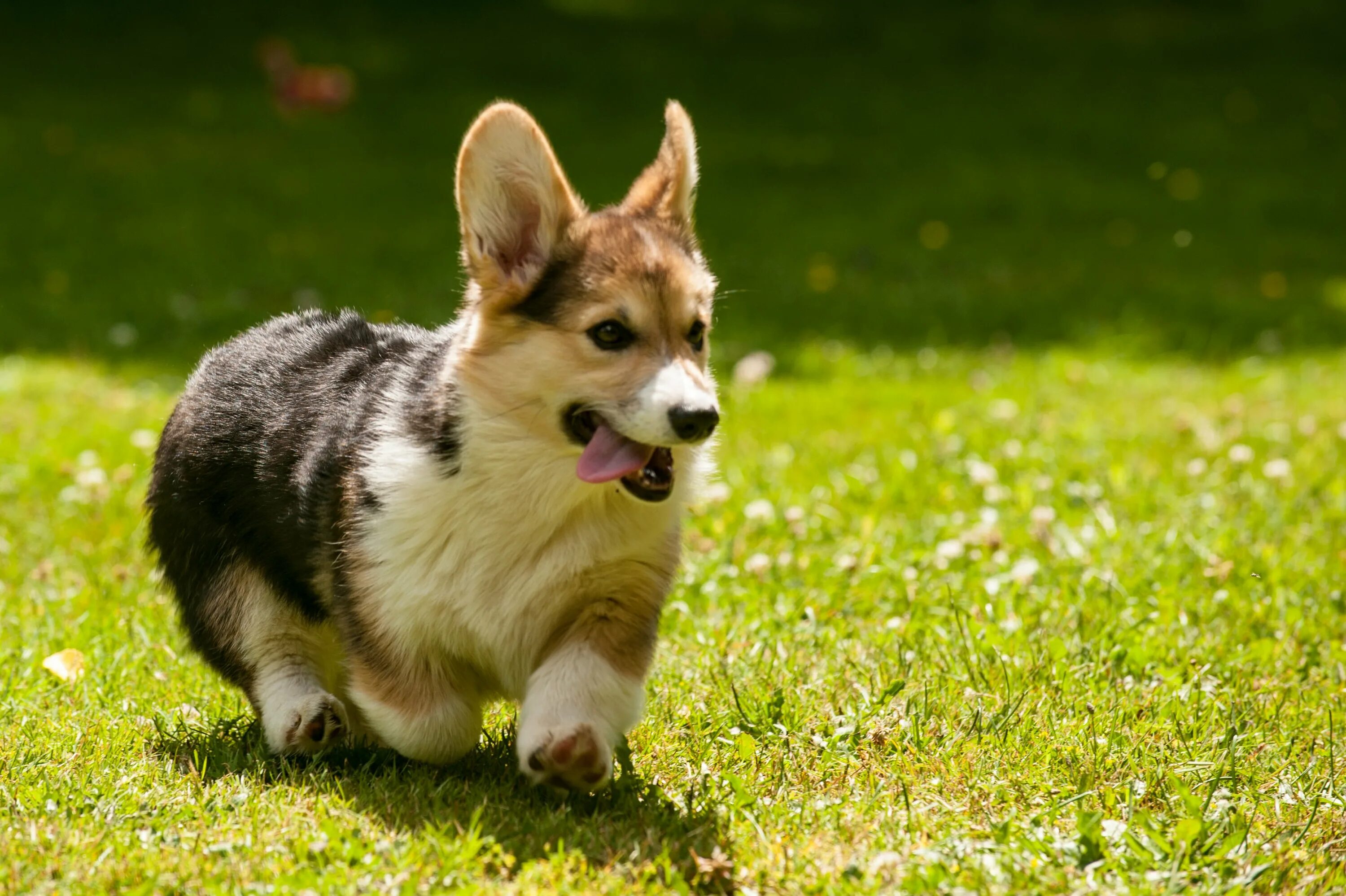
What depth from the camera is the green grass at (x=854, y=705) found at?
3105 mm

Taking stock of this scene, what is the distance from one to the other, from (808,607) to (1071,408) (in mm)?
3556

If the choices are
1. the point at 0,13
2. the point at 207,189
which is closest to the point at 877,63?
the point at 207,189

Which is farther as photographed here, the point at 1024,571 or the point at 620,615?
the point at 1024,571

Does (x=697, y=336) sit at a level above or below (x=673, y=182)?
below

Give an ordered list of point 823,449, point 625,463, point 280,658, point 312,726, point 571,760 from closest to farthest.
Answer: point 571,760 → point 625,463 → point 312,726 → point 280,658 → point 823,449

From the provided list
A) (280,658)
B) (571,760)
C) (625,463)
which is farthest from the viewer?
(280,658)

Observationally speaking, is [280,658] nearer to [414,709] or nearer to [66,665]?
[414,709]

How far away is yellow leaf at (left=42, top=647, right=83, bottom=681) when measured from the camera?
425 cm

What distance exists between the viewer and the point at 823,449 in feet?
23.1

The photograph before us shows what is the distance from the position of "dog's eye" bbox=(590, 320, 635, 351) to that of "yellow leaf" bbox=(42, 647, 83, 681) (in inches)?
73.3

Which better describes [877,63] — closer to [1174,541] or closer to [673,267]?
[1174,541]

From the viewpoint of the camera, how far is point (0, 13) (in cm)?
1827

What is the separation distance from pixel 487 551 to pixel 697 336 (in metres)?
0.75

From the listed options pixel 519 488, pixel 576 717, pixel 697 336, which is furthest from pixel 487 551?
pixel 697 336
